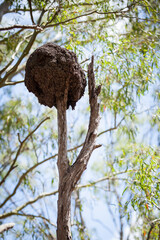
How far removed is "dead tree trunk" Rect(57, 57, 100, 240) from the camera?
1991 mm

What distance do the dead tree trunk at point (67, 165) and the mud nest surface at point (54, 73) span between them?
101 mm

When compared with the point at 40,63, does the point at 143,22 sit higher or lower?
higher

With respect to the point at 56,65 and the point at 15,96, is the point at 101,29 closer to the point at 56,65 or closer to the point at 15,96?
the point at 56,65

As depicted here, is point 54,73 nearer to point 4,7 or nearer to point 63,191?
point 63,191

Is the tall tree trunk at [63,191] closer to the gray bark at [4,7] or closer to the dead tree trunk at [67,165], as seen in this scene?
the dead tree trunk at [67,165]

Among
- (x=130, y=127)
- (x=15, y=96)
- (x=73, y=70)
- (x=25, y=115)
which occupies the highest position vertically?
(x=15, y=96)

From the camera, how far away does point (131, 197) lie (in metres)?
3.42

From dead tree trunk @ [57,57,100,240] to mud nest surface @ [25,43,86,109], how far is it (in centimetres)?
10

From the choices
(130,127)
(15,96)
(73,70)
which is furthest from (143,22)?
(15,96)

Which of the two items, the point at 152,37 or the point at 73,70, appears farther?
the point at 152,37

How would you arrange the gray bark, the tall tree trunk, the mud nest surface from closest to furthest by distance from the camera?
the tall tree trunk < the mud nest surface < the gray bark

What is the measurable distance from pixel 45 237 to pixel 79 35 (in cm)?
284

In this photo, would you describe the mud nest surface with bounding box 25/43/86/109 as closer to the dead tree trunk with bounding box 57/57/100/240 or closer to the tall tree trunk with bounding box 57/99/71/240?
the dead tree trunk with bounding box 57/57/100/240

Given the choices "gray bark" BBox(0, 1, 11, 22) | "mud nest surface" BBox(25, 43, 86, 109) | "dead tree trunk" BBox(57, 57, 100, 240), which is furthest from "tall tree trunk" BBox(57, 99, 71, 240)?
"gray bark" BBox(0, 1, 11, 22)
